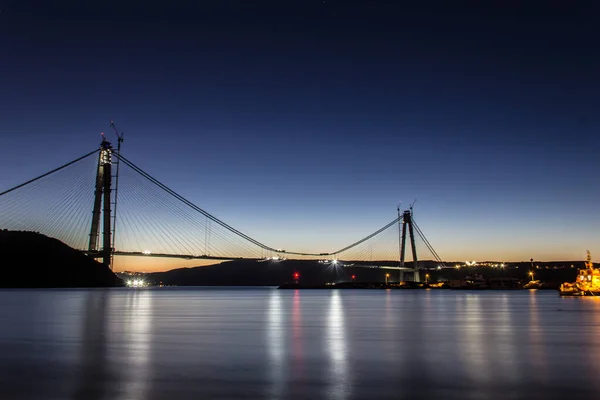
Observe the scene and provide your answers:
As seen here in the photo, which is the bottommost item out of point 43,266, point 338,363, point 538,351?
point 538,351

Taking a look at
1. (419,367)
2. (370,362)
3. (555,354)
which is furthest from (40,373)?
(555,354)

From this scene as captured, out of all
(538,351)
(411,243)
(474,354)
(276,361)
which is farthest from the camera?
(411,243)

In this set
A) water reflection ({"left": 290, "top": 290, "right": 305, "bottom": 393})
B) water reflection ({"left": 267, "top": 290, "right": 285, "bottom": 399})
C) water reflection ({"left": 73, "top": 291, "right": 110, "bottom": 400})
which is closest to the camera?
water reflection ({"left": 73, "top": 291, "right": 110, "bottom": 400})

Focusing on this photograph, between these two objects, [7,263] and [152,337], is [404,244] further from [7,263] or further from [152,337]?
[152,337]

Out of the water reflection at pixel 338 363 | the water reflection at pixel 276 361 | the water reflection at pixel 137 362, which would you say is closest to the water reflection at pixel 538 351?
the water reflection at pixel 338 363


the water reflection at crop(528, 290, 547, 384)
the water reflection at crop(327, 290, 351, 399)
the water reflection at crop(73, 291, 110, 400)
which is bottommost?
the water reflection at crop(528, 290, 547, 384)

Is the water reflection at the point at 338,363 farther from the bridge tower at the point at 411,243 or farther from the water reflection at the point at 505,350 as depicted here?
the bridge tower at the point at 411,243

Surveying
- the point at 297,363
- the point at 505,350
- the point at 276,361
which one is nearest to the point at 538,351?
the point at 505,350

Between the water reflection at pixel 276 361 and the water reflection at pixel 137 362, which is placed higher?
the water reflection at pixel 137 362

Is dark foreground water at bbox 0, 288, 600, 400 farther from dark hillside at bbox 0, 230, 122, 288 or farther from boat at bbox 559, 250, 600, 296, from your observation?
dark hillside at bbox 0, 230, 122, 288

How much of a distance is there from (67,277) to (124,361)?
118 meters

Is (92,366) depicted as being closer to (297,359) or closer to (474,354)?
(297,359)

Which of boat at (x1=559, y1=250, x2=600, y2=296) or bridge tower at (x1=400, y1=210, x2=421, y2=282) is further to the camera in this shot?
bridge tower at (x1=400, y1=210, x2=421, y2=282)

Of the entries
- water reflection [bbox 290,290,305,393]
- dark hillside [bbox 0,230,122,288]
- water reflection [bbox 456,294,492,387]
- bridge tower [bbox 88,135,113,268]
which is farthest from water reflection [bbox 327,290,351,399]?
dark hillside [bbox 0,230,122,288]
